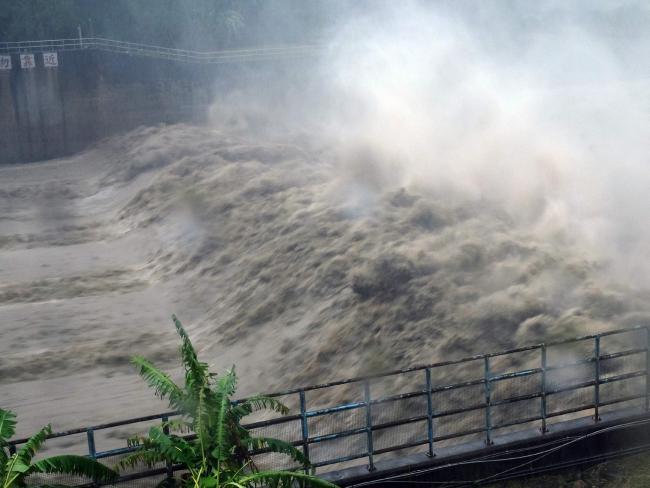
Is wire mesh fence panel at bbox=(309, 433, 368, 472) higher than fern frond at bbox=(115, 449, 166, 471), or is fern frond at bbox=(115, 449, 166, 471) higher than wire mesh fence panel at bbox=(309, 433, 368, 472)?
fern frond at bbox=(115, 449, 166, 471)

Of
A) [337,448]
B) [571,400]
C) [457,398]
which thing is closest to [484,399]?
[457,398]

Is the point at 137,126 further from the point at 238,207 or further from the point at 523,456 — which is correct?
the point at 523,456

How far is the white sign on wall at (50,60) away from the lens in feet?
135

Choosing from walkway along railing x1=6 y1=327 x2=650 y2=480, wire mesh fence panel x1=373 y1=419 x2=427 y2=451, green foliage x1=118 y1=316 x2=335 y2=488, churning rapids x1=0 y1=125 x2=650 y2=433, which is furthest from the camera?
churning rapids x1=0 y1=125 x2=650 y2=433

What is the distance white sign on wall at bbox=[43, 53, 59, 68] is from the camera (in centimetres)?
4125

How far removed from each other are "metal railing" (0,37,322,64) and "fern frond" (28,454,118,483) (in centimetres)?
3684

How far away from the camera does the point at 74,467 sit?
25.1 ft

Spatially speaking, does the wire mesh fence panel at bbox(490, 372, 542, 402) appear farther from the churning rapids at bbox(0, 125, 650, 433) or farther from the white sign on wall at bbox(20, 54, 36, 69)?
the white sign on wall at bbox(20, 54, 36, 69)

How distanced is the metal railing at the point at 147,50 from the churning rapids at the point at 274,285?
1316cm

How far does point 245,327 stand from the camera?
18500 mm

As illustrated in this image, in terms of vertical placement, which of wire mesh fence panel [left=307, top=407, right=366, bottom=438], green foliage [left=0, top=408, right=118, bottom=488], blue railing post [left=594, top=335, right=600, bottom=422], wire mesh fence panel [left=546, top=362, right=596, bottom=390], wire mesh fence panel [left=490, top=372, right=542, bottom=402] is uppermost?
green foliage [left=0, top=408, right=118, bottom=488]

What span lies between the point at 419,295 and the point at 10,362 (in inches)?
330

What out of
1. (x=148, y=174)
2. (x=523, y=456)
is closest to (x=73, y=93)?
(x=148, y=174)

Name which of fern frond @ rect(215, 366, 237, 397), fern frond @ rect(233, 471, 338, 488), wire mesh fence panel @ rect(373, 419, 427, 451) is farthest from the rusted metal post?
wire mesh fence panel @ rect(373, 419, 427, 451)
